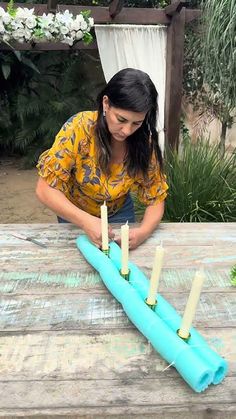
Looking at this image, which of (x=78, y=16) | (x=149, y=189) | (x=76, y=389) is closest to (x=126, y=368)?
(x=76, y=389)

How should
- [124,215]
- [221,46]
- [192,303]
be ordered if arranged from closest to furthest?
[192,303]
[124,215]
[221,46]

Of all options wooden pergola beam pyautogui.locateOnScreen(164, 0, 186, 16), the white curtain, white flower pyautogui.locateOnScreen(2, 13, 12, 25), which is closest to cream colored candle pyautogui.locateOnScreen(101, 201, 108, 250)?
white flower pyautogui.locateOnScreen(2, 13, 12, 25)

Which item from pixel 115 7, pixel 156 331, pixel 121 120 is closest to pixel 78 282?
pixel 156 331

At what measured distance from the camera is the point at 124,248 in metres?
1.20

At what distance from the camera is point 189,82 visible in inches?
246

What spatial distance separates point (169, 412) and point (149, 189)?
109cm

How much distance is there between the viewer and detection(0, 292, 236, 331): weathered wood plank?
3.66 ft

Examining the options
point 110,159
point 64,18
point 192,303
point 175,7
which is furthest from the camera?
point 175,7

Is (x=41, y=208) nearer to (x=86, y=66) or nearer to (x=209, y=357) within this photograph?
(x=86, y=66)

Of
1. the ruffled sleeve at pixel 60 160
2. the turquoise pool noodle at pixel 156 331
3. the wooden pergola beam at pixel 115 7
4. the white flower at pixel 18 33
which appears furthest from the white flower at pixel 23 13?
the turquoise pool noodle at pixel 156 331

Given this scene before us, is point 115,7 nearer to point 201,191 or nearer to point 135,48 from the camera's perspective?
point 135,48

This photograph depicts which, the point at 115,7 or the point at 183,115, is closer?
the point at 115,7

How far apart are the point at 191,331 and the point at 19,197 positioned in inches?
176

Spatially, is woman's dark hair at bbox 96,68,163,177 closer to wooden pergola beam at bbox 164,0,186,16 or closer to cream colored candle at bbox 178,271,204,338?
cream colored candle at bbox 178,271,204,338
